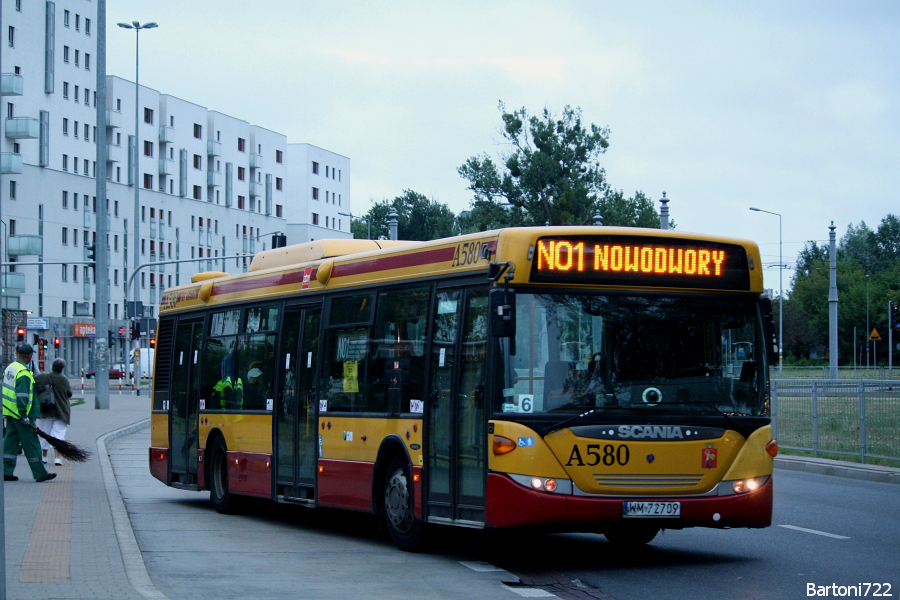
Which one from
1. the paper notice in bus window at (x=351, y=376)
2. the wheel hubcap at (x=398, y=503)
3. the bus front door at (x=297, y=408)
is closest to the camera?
the wheel hubcap at (x=398, y=503)

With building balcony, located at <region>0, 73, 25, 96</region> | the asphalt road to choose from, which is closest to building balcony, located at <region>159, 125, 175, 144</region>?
building balcony, located at <region>0, 73, 25, 96</region>

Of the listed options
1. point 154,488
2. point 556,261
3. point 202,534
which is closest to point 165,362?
point 154,488

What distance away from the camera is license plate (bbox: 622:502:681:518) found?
9758 mm

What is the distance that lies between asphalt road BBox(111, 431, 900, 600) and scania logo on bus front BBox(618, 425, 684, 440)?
1096 millimetres

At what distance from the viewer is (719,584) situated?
938cm

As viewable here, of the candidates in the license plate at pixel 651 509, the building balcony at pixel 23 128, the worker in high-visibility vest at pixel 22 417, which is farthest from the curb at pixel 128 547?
the building balcony at pixel 23 128

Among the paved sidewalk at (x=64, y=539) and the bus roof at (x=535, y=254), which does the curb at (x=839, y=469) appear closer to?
the bus roof at (x=535, y=254)

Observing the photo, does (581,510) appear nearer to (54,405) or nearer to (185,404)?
(185,404)

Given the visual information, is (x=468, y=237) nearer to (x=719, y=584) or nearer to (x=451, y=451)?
(x=451, y=451)

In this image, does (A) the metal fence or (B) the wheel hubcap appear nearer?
(B) the wheel hubcap

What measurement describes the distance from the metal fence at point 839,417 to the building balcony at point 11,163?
6138 cm

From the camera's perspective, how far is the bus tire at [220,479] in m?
15.7

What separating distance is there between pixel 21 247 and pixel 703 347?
7370 centimetres

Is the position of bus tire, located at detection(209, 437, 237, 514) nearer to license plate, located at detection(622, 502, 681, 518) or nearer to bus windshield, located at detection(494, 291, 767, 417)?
bus windshield, located at detection(494, 291, 767, 417)
